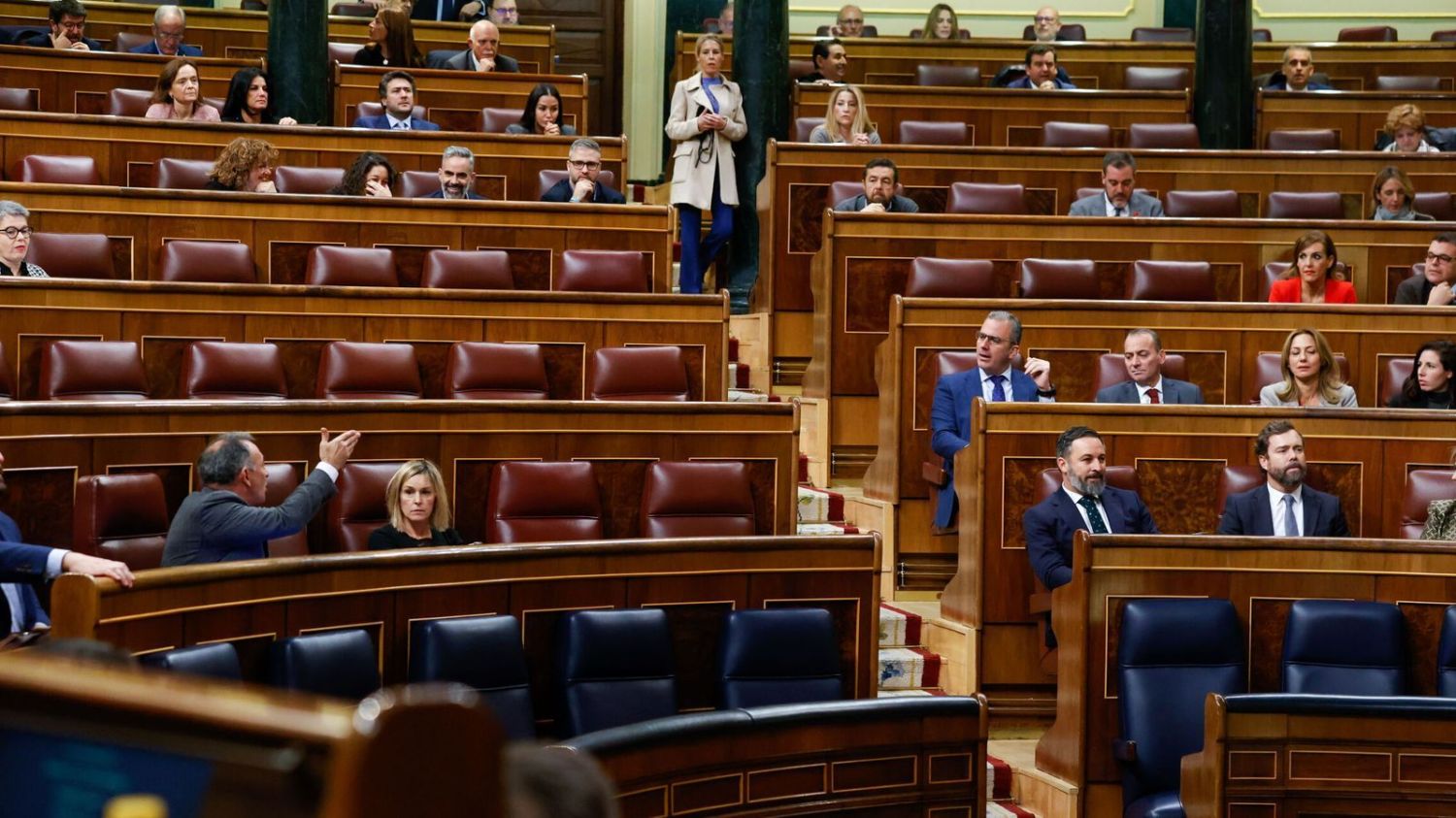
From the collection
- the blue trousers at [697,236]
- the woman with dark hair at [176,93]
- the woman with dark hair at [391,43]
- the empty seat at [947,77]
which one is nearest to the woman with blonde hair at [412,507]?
the woman with dark hair at [176,93]

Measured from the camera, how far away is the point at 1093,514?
3.45 meters

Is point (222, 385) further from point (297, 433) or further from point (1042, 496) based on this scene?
point (1042, 496)

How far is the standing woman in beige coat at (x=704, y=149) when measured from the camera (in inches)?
211

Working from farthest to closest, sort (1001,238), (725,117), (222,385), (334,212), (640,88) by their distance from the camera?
(640,88) < (725,117) < (1001,238) < (334,212) < (222,385)

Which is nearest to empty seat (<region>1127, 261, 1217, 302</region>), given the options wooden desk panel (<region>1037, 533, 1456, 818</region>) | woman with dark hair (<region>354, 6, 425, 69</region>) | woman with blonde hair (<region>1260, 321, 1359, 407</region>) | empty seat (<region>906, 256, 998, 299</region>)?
empty seat (<region>906, 256, 998, 299</region>)

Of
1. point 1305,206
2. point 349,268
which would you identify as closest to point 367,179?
point 349,268

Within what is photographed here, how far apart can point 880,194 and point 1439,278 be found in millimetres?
1489

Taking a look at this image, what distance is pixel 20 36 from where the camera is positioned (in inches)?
225

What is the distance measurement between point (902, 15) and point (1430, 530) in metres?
5.29

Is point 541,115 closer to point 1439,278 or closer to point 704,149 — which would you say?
point 704,149

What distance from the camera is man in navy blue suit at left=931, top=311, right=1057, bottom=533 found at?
3842 mm

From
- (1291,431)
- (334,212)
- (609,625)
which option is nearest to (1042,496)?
(1291,431)

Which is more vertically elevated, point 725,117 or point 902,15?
point 902,15

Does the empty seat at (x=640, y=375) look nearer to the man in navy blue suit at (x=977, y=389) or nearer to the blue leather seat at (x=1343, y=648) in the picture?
the man in navy blue suit at (x=977, y=389)
